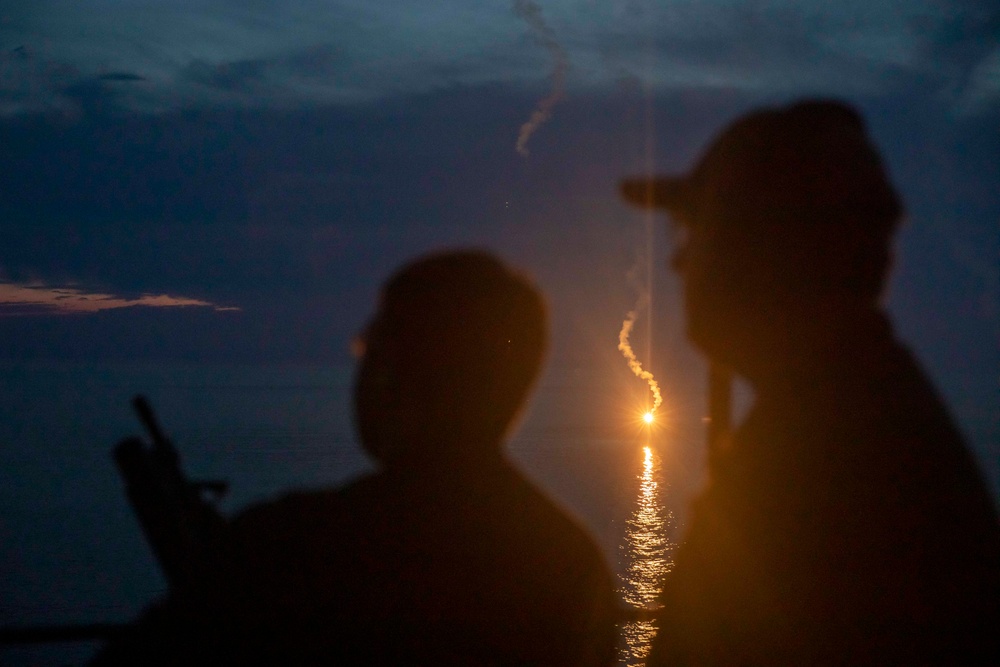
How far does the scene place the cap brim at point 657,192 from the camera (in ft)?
5.01

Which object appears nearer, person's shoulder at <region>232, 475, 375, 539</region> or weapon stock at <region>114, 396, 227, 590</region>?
person's shoulder at <region>232, 475, 375, 539</region>

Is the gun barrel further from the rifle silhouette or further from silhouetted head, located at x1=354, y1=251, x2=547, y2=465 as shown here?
silhouetted head, located at x1=354, y1=251, x2=547, y2=465

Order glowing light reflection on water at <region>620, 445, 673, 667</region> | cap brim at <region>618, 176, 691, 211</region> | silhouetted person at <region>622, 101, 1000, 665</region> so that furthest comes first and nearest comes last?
1. glowing light reflection on water at <region>620, 445, 673, 667</region>
2. cap brim at <region>618, 176, 691, 211</region>
3. silhouetted person at <region>622, 101, 1000, 665</region>

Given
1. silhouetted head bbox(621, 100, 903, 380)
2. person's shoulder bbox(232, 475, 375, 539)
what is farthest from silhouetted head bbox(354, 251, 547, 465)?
silhouetted head bbox(621, 100, 903, 380)

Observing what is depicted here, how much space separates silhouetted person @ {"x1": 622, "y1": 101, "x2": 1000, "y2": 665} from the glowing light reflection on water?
45.0 metres

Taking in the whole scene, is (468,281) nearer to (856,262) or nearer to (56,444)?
(856,262)

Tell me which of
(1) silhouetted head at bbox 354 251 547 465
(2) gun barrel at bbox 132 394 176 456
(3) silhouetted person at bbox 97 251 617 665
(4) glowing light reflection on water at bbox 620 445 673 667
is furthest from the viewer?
(4) glowing light reflection on water at bbox 620 445 673 667

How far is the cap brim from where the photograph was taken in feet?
5.01

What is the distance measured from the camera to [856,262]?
1297 mm

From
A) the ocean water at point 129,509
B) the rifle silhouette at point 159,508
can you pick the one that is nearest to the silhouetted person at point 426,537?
the rifle silhouette at point 159,508

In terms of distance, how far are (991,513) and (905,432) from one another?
0.22 m

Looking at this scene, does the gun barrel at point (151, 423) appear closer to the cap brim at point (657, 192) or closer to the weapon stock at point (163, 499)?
the weapon stock at point (163, 499)

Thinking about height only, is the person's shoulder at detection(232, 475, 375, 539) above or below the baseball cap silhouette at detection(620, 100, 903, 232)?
below

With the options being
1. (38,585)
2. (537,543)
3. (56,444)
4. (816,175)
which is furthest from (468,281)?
(56,444)
